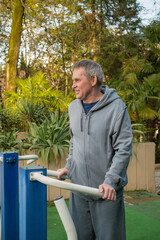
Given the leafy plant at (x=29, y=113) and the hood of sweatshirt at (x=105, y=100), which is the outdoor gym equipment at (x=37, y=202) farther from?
the leafy plant at (x=29, y=113)

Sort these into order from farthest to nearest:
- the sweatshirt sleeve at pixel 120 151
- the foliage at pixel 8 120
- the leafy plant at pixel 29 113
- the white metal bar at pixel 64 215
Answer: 1. the leafy plant at pixel 29 113
2. the foliage at pixel 8 120
3. the sweatshirt sleeve at pixel 120 151
4. the white metal bar at pixel 64 215

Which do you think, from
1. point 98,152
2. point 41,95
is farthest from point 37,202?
point 41,95

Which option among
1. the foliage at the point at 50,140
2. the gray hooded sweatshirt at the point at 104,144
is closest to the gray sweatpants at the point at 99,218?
the gray hooded sweatshirt at the point at 104,144

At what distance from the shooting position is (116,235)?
207cm

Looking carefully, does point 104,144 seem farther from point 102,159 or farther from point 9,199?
point 9,199

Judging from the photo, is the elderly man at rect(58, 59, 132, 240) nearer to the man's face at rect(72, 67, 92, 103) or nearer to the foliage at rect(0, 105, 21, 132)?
the man's face at rect(72, 67, 92, 103)

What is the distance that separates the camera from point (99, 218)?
6.81 feet

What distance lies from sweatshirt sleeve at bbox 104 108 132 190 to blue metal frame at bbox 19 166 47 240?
0.49 meters

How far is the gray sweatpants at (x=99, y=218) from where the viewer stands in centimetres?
205

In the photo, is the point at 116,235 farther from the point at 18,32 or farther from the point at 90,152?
the point at 18,32

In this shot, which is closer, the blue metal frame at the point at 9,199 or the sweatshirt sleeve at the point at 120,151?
the blue metal frame at the point at 9,199

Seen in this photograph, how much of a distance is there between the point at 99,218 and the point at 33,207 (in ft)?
2.28

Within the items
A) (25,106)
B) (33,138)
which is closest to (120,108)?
(33,138)

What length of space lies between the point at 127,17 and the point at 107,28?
1.00 meters
